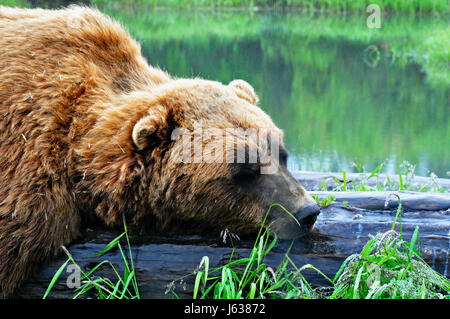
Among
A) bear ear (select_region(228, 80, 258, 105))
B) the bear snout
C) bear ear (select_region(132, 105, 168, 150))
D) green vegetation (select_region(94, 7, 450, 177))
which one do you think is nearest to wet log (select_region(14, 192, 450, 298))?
the bear snout

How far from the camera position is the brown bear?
11.3ft

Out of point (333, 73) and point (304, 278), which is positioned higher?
point (304, 278)


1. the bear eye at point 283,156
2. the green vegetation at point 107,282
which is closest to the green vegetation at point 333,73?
the bear eye at point 283,156

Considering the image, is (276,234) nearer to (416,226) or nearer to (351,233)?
(351,233)

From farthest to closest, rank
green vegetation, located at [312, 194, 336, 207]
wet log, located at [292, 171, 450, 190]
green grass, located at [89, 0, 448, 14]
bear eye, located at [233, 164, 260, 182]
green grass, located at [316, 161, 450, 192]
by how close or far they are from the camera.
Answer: green grass, located at [89, 0, 448, 14], wet log, located at [292, 171, 450, 190], green grass, located at [316, 161, 450, 192], green vegetation, located at [312, 194, 336, 207], bear eye, located at [233, 164, 260, 182]

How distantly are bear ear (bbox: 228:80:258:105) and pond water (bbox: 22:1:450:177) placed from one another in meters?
3.71

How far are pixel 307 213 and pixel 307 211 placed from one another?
13 millimetres

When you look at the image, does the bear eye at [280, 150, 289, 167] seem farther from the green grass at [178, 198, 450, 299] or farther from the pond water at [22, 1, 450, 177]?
the pond water at [22, 1, 450, 177]

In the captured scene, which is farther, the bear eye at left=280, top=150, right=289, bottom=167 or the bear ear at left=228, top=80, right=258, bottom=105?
the bear ear at left=228, top=80, right=258, bottom=105

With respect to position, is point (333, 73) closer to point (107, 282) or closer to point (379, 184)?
point (379, 184)

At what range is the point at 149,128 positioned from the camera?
3.55 metres

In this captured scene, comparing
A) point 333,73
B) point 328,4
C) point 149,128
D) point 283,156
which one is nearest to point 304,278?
point 283,156

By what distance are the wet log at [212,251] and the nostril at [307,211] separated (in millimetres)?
217
